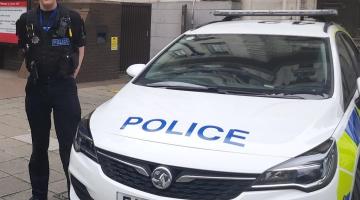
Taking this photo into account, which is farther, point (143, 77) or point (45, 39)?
point (143, 77)

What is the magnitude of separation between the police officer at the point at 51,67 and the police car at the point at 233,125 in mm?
494

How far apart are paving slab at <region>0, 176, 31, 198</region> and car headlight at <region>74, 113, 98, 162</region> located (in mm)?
1490

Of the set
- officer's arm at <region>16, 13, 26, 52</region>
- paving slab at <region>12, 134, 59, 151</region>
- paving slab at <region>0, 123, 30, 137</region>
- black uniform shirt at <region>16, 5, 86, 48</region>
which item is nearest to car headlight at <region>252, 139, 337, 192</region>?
black uniform shirt at <region>16, 5, 86, 48</region>

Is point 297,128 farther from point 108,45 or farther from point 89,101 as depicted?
point 108,45

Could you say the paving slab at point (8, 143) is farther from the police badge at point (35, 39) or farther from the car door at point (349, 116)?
the car door at point (349, 116)

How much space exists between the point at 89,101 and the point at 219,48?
18.3 ft

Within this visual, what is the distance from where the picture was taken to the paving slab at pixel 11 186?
14.9 feet

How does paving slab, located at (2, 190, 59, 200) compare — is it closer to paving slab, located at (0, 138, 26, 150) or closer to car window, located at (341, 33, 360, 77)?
paving slab, located at (0, 138, 26, 150)

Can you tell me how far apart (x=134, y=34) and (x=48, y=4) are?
9537 millimetres

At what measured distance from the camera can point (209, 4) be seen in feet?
34.4

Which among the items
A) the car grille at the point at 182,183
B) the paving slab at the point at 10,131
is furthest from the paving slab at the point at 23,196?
the paving slab at the point at 10,131

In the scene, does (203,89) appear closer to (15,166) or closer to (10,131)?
(15,166)

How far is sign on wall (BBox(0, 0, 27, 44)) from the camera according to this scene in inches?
464

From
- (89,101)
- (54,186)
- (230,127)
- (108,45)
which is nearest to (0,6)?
(108,45)
